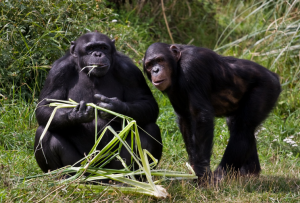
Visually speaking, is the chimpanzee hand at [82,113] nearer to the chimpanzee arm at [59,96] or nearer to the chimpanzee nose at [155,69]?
the chimpanzee arm at [59,96]

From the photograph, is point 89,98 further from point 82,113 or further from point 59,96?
point 82,113

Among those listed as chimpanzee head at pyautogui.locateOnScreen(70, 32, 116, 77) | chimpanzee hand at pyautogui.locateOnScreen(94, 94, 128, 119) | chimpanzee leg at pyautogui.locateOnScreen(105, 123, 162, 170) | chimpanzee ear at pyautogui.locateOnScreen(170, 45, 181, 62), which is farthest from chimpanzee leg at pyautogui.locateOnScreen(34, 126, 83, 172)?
chimpanzee ear at pyautogui.locateOnScreen(170, 45, 181, 62)

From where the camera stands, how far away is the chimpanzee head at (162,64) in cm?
530

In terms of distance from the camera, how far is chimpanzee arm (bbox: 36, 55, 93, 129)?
15.8 ft

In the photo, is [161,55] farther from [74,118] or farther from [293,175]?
[293,175]

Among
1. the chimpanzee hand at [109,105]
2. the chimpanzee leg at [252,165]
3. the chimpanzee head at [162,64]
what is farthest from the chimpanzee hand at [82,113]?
the chimpanzee leg at [252,165]

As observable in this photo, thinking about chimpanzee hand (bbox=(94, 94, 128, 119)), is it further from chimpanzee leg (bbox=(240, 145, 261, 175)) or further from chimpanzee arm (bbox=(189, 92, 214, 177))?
chimpanzee leg (bbox=(240, 145, 261, 175))

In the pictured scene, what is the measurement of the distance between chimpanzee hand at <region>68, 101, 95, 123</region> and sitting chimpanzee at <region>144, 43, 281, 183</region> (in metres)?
1.02

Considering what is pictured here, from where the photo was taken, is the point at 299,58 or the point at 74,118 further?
the point at 299,58

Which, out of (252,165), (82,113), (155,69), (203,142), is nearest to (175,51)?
(155,69)

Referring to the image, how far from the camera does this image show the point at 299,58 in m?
8.52

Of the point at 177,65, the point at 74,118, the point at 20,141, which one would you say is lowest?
the point at 20,141

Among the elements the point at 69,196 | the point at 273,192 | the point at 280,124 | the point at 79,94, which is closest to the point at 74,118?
the point at 79,94

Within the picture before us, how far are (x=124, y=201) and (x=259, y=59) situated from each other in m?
5.90
